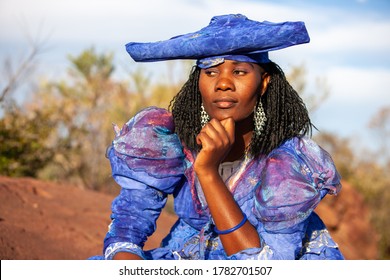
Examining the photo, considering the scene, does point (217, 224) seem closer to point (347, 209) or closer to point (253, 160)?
point (253, 160)

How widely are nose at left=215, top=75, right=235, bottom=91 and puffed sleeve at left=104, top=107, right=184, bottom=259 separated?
35cm

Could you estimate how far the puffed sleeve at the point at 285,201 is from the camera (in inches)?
112

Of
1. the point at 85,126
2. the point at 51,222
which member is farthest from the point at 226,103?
the point at 85,126

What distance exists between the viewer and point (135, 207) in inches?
124

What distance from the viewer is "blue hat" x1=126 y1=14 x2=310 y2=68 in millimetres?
2850

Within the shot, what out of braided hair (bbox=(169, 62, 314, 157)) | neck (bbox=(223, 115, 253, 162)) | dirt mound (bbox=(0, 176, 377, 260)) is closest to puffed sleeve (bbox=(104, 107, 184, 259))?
braided hair (bbox=(169, 62, 314, 157))

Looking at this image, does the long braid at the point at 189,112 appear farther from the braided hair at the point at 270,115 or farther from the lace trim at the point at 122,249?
the lace trim at the point at 122,249

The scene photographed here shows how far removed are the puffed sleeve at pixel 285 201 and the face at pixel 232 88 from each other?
0.82ft

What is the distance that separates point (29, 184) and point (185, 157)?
14.7 ft

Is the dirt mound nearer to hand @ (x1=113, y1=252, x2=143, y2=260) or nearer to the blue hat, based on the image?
hand @ (x1=113, y1=252, x2=143, y2=260)

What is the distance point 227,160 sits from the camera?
3.23 meters

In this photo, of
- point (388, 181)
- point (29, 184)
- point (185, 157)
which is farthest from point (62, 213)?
point (388, 181)

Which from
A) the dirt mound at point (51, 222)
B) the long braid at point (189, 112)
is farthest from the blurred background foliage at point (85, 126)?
the long braid at point (189, 112)

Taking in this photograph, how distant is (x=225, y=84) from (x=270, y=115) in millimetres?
299
